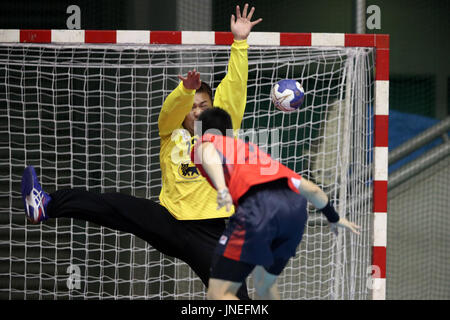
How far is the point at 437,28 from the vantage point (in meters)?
7.65

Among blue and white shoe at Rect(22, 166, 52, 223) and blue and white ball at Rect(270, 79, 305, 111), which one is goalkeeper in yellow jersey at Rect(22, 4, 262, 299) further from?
blue and white ball at Rect(270, 79, 305, 111)

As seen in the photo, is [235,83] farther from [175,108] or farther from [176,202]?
[176,202]

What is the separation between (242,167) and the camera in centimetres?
308

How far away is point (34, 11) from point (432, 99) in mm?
4660

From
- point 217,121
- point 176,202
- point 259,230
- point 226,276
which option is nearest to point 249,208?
point 259,230

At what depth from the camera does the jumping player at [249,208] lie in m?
2.96

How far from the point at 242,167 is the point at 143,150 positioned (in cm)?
214

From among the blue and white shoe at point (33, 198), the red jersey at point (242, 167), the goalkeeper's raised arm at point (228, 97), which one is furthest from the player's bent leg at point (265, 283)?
the blue and white shoe at point (33, 198)

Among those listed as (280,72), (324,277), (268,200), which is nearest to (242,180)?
(268,200)

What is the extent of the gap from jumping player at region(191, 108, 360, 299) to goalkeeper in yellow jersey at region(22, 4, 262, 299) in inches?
20.5

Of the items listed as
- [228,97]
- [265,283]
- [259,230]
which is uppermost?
[228,97]
